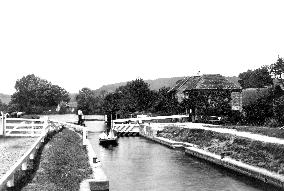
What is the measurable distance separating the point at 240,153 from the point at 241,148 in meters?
0.63

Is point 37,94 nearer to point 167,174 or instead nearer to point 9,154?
point 167,174

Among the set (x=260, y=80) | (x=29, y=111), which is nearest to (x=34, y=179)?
(x=29, y=111)

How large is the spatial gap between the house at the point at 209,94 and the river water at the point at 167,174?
26892mm

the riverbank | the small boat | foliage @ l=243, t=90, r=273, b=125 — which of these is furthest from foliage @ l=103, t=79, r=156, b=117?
the riverbank

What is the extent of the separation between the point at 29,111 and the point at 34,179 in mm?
99623

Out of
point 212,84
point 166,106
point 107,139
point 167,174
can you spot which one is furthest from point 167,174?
point 212,84

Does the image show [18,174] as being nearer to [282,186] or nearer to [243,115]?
[282,186]

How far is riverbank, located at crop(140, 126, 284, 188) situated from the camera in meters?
23.1

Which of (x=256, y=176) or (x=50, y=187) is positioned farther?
(x=256, y=176)

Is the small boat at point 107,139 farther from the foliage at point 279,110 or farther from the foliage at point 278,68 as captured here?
the foliage at point 278,68

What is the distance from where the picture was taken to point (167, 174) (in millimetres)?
25797

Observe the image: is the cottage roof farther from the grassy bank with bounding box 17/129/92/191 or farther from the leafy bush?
the grassy bank with bounding box 17/129/92/191

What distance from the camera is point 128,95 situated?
95.4 meters

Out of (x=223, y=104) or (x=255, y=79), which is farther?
(x=255, y=79)
